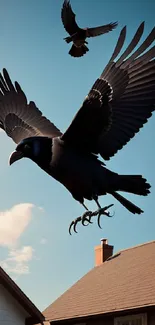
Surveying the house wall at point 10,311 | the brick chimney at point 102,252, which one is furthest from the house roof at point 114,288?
the house wall at point 10,311

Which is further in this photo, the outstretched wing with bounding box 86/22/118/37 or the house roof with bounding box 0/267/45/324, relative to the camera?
the house roof with bounding box 0/267/45/324

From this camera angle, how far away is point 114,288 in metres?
18.8

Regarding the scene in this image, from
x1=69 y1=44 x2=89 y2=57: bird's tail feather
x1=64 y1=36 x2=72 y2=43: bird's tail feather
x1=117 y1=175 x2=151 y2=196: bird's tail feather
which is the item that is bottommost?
x1=117 y1=175 x2=151 y2=196: bird's tail feather

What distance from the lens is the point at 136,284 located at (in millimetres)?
17953

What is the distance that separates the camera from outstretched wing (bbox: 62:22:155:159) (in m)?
2.71

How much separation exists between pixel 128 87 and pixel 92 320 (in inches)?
655

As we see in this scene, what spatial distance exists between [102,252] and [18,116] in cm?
2090

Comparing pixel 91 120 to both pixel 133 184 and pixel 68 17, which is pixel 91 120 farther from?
pixel 68 17

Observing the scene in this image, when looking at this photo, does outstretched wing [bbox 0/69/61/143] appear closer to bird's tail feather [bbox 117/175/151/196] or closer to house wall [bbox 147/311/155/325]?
bird's tail feather [bbox 117/175/151/196]

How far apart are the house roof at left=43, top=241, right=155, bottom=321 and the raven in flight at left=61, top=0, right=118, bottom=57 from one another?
1382 cm

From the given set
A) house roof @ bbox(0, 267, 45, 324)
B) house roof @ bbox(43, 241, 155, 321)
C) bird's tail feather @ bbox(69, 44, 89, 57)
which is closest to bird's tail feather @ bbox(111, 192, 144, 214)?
bird's tail feather @ bbox(69, 44, 89, 57)

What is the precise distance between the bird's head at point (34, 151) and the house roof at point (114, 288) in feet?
44.4

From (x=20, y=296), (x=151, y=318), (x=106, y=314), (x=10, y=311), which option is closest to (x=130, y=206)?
(x=151, y=318)

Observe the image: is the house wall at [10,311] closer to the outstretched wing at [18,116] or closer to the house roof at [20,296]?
the house roof at [20,296]
